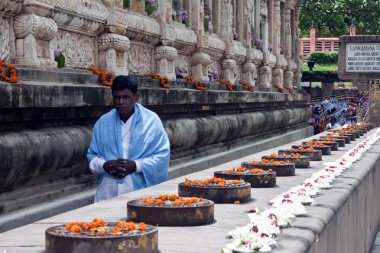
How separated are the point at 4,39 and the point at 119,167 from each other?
2.04 metres

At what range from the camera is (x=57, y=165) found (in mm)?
8273

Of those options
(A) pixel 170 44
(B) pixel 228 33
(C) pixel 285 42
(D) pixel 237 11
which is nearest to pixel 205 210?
(A) pixel 170 44

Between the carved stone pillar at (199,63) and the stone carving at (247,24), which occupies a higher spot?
the stone carving at (247,24)

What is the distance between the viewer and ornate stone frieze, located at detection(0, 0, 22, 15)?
798cm

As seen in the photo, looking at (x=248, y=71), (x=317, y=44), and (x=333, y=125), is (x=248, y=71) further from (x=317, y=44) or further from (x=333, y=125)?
(x=317, y=44)

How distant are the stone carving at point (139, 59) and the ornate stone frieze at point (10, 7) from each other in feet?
12.2

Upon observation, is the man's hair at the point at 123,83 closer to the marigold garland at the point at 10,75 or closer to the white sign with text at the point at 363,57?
the marigold garland at the point at 10,75

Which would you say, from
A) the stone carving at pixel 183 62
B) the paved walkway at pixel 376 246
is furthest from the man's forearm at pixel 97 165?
the stone carving at pixel 183 62

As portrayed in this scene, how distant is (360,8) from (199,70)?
1036 inches

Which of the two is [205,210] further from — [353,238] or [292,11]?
[292,11]

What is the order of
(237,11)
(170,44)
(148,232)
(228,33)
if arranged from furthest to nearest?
(237,11) < (228,33) < (170,44) < (148,232)

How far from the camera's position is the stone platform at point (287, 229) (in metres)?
4.04

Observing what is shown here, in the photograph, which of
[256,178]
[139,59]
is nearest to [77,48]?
[139,59]

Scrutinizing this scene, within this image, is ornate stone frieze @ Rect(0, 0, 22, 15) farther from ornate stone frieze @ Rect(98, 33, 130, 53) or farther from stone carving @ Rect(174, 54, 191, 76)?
stone carving @ Rect(174, 54, 191, 76)
